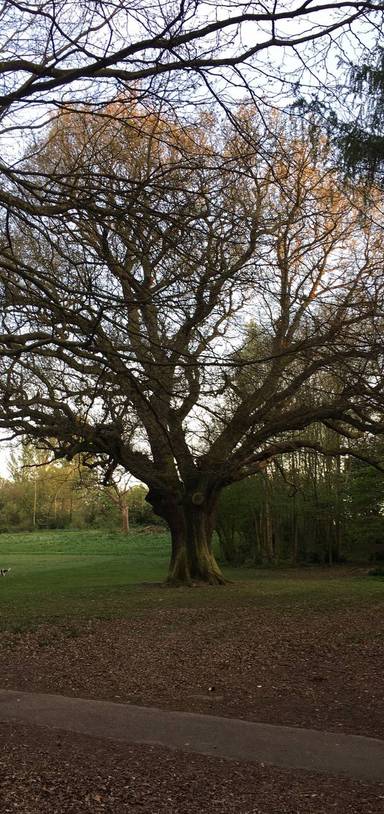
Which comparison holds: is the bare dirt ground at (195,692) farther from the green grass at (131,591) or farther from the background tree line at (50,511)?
the background tree line at (50,511)

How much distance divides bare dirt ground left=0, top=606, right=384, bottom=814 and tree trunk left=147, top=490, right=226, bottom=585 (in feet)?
23.0

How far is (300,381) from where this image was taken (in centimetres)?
1495

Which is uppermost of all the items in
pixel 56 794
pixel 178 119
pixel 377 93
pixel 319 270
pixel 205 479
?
pixel 319 270

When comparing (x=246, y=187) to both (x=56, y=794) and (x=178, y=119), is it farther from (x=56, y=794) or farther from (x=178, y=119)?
(x=56, y=794)

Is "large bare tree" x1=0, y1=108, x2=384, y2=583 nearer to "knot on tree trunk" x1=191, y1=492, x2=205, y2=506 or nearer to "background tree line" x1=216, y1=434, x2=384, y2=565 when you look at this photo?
"knot on tree trunk" x1=191, y1=492, x2=205, y2=506

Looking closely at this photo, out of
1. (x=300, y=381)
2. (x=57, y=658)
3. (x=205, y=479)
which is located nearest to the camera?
(x=57, y=658)

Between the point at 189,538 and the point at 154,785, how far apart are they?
18.6 m

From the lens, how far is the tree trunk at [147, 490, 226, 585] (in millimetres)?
23266

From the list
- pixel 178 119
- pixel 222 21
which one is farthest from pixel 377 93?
pixel 222 21

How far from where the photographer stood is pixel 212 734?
21.8 feet

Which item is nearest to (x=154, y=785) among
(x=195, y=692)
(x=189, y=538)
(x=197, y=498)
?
(x=195, y=692)

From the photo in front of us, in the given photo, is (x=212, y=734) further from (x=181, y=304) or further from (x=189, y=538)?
(x=189, y=538)

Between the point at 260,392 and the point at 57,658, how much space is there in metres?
7.63

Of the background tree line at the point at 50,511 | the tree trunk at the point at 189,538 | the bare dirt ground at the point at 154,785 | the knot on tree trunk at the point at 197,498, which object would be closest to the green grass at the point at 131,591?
the tree trunk at the point at 189,538
